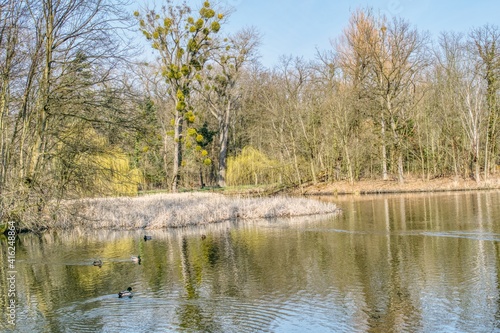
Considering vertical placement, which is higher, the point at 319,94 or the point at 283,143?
the point at 319,94

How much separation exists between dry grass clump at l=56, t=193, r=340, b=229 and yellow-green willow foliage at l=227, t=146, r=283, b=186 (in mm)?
13237

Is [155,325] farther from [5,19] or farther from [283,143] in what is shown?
[283,143]

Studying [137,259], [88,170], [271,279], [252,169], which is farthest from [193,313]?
[252,169]

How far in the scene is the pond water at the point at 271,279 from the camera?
30.2ft

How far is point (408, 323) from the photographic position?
8672 millimetres

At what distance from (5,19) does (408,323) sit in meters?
11.6

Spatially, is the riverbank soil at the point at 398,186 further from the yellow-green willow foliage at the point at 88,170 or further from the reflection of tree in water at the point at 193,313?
→ the reflection of tree in water at the point at 193,313

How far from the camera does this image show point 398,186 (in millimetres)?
36469

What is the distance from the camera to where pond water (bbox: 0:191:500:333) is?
9211 mm

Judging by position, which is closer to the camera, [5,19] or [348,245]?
[5,19]

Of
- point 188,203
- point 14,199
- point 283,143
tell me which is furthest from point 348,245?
point 283,143

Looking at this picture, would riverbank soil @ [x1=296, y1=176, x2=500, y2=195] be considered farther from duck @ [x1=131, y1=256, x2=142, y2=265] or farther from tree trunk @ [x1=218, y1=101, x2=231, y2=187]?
duck @ [x1=131, y1=256, x2=142, y2=265]

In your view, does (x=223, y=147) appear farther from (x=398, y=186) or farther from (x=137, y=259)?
(x=137, y=259)

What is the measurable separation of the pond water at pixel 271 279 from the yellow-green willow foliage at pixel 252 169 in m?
19.7
